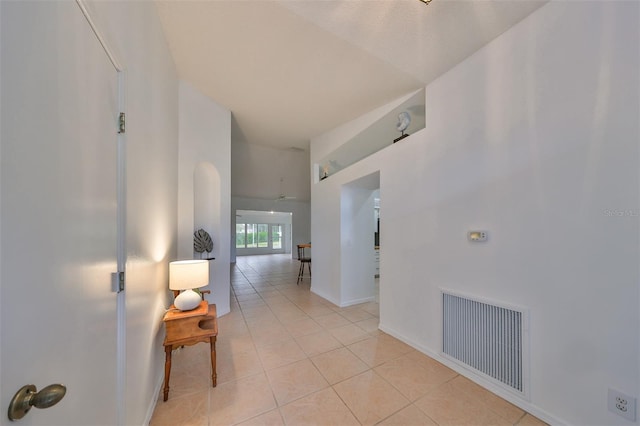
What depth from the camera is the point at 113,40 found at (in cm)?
117

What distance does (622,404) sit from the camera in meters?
1.33

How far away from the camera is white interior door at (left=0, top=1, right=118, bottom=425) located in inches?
23.4

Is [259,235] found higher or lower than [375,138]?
lower

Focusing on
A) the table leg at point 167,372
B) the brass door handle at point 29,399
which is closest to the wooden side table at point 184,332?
→ the table leg at point 167,372

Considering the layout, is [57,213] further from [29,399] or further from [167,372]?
[167,372]

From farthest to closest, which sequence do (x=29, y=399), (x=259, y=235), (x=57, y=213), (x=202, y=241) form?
(x=259, y=235) < (x=202, y=241) < (x=57, y=213) < (x=29, y=399)

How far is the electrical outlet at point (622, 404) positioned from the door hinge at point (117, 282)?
9.36ft

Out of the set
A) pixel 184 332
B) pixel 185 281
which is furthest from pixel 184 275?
pixel 184 332

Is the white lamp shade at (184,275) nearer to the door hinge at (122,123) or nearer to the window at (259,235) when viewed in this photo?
the door hinge at (122,123)

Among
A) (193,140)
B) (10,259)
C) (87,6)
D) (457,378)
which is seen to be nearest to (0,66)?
(10,259)

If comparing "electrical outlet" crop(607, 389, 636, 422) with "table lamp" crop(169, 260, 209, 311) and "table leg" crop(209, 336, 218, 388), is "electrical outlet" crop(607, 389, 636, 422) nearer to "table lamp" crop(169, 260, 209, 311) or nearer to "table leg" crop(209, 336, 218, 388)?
"table leg" crop(209, 336, 218, 388)

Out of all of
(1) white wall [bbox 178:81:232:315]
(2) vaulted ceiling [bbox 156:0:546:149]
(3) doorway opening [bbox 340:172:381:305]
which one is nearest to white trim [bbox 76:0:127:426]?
(2) vaulted ceiling [bbox 156:0:546:149]

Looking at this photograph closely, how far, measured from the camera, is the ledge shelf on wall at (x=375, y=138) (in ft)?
10.3

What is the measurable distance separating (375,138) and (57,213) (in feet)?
12.6
